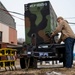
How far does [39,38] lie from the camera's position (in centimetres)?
1162

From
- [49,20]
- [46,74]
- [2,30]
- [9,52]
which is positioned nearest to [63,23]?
[49,20]

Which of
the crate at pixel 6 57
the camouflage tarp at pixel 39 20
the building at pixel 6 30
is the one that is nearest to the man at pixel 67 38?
the camouflage tarp at pixel 39 20

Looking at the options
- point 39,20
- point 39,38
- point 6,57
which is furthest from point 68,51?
point 6,57

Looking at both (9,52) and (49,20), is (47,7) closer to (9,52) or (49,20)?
(49,20)

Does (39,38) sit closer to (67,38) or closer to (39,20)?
(39,20)

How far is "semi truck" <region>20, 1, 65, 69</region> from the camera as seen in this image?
11.0m

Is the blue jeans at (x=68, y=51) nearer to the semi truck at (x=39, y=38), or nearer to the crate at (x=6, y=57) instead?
the semi truck at (x=39, y=38)

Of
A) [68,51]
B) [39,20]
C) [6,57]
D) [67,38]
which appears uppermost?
[39,20]

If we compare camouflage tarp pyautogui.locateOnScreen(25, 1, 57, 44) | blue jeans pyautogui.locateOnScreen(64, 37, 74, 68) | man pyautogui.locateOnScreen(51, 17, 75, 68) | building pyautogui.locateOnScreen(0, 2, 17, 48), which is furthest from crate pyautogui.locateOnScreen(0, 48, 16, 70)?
building pyautogui.locateOnScreen(0, 2, 17, 48)

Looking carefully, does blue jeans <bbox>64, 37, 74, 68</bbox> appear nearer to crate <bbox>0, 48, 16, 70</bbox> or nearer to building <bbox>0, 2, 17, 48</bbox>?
crate <bbox>0, 48, 16, 70</bbox>

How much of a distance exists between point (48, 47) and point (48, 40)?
52cm

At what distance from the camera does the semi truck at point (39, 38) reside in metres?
11.0

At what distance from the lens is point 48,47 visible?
36.2 feet

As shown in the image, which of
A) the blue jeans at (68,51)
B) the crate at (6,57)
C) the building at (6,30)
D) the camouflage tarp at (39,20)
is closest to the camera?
the crate at (6,57)
